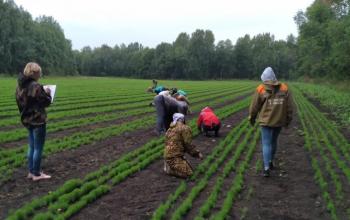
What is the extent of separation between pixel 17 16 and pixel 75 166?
3529 inches

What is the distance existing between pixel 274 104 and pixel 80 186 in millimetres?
3978

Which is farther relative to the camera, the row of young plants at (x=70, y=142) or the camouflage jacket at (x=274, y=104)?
the row of young plants at (x=70, y=142)

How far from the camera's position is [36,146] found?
7594 mm

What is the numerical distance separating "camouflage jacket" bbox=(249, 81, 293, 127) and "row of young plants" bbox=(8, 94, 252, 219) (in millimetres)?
2753

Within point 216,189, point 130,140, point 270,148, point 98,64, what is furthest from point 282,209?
point 98,64

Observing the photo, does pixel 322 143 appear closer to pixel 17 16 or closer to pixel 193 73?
pixel 17 16

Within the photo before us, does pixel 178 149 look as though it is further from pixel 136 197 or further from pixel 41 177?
pixel 41 177

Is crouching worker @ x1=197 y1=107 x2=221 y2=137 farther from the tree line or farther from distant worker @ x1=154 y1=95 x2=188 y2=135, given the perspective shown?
the tree line

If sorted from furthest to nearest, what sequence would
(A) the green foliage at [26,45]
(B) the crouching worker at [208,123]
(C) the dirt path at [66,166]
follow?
(A) the green foliage at [26,45]
(B) the crouching worker at [208,123]
(C) the dirt path at [66,166]

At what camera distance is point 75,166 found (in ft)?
29.5

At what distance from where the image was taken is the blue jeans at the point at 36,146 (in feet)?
24.6

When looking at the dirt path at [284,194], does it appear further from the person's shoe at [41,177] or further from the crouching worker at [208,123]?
the person's shoe at [41,177]

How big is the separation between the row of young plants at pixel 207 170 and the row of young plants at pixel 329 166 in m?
1.79

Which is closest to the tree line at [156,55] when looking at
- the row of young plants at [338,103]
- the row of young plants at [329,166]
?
the row of young plants at [338,103]
